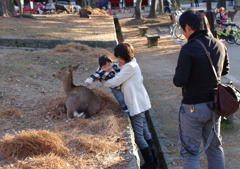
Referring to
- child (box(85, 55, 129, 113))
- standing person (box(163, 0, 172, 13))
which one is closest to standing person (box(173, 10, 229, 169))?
child (box(85, 55, 129, 113))

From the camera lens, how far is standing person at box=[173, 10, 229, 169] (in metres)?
3.95

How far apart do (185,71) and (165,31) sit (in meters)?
21.1

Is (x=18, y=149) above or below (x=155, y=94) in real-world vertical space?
above

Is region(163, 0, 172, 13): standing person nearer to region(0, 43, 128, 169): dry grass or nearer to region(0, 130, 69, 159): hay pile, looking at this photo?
region(0, 43, 128, 169): dry grass

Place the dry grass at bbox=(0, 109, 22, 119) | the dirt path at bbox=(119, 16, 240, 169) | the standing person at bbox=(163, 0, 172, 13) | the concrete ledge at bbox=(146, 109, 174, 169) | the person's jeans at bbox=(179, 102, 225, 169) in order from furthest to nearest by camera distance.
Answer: the standing person at bbox=(163, 0, 172, 13), the dry grass at bbox=(0, 109, 22, 119), the dirt path at bbox=(119, 16, 240, 169), the concrete ledge at bbox=(146, 109, 174, 169), the person's jeans at bbox=(179, 102, 225, 169)

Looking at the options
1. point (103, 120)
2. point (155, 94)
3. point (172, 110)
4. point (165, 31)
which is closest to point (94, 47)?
point (155, 94)

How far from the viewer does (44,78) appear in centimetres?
898

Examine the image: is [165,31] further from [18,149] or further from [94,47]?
[18,149]

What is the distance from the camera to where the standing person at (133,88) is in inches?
206

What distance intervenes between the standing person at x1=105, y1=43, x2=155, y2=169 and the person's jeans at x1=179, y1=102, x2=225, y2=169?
1143 mm

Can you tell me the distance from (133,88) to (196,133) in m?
1.37

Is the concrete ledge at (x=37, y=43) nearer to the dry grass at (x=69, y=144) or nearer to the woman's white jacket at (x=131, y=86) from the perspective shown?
the dry grass at (x=69, y=144)

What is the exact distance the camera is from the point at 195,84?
4062mm

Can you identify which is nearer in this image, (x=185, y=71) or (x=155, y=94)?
(x=185, y=71)
